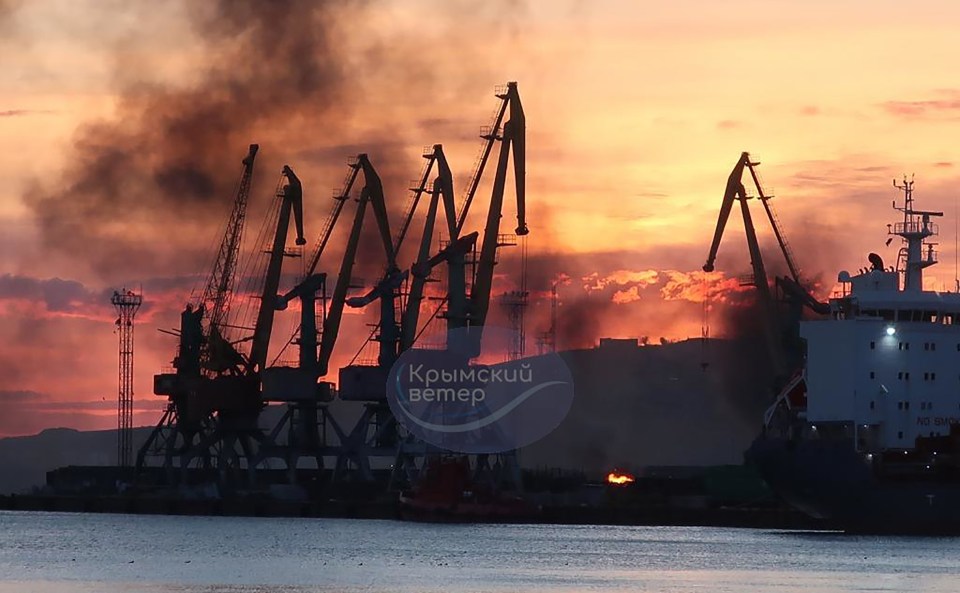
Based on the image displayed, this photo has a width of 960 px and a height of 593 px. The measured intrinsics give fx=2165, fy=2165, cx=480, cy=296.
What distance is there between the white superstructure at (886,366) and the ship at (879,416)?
0.16ft

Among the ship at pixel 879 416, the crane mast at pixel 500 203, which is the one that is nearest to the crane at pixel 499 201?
the crane mast at pixel 500 203

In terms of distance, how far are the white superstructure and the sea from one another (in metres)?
5.97

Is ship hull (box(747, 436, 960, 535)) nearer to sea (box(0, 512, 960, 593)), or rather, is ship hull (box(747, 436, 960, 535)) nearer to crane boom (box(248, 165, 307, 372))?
sea (box(0, 512, 960, 593))

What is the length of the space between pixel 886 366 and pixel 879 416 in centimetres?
262

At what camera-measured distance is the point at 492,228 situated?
14212 centimetres

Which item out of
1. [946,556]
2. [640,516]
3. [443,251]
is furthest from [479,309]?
[946,556]

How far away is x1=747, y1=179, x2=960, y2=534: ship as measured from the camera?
340 ft

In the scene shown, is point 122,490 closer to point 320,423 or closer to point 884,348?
point 320,423

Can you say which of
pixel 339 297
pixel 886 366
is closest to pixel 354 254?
pixel 339 297

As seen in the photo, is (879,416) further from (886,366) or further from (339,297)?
(339,297)

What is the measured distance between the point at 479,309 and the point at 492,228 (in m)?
5.83

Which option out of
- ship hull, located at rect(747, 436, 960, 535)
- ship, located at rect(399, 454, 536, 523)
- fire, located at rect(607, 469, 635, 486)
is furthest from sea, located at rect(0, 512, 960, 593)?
fire, located at rect(607, 469, 635, 486)

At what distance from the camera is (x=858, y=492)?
104938mm

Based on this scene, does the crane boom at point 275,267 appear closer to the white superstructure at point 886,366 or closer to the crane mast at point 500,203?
the crane mast at point 500,203
